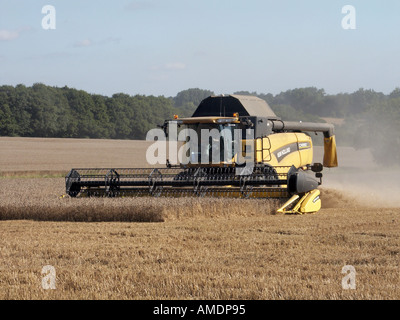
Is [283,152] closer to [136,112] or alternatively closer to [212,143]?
[212,143]

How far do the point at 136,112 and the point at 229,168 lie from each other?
3578 centimetres

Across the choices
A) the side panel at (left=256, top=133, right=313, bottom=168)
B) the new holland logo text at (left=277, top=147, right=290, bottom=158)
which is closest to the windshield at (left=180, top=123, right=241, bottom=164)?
the side panel at (left=256, top=133, right=313, bottom=168)

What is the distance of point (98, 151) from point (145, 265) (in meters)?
33.8

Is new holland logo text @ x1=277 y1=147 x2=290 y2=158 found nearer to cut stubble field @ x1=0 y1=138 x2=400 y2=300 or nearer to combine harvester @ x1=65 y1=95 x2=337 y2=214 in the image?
combine harvester @ x1=65 y1=95 x2=337 y2=214

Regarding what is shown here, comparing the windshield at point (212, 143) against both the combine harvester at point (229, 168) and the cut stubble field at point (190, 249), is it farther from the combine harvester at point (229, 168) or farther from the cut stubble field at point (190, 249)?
the cut stubble field at point (190, 249)

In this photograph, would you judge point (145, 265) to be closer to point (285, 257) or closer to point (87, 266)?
point (87, 266)

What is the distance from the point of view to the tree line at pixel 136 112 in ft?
123

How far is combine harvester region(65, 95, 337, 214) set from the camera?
1138 cm

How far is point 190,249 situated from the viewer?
7.62 meters

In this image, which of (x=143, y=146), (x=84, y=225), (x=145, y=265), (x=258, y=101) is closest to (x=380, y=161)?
(x=143, y=146)

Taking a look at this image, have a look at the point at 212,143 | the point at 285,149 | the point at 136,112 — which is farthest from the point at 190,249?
the point at 136,112

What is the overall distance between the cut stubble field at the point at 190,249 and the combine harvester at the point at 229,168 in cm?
50

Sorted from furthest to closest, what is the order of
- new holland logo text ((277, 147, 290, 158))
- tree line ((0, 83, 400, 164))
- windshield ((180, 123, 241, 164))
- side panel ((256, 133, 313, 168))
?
tree line ((0, 83, 400, 164)) < new holland logo text ((277, 147, 290, 158)) < side panel ((256, 133, 313, 168)) < windshield ((180, 123, 241, 164))

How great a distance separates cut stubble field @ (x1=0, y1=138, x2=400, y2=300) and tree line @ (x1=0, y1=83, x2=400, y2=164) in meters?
24.8
